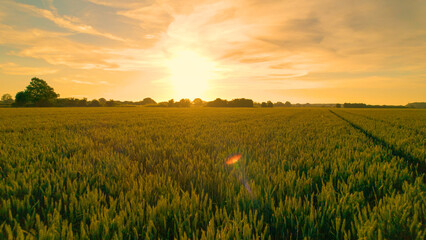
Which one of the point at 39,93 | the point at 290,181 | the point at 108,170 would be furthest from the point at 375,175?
the point at 39,93

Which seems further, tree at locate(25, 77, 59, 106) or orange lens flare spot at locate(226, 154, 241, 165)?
tree at locate(25, 77, 59, 106)

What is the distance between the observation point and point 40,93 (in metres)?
70.4

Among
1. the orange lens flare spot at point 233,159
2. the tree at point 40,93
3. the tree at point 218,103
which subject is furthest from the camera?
the tree at point 218,103

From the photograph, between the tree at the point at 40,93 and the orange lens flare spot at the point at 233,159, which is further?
the tree at the point at 40,93

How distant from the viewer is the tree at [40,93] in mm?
68000

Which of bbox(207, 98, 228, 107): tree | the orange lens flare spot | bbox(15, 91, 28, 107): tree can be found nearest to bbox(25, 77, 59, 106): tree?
bbox(15, 91, 28, 107): tree

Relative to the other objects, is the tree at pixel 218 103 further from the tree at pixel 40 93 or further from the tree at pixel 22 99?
the tree at pixel 22 99

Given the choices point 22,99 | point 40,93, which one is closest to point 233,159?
point 40,93

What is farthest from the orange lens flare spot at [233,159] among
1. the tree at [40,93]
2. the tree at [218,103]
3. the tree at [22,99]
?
the tree at [22,99]

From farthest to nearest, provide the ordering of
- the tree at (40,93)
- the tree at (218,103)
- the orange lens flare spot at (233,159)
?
the tree at (218,103) → the tree at (40,93) → the orange lens flare spot at (233,159)

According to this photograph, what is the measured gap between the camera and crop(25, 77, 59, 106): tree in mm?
68000

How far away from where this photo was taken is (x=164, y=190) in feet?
5.87

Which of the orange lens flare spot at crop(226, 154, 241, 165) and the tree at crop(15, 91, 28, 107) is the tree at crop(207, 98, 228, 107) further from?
the orange lens flare spot at crop(226, 154, 241, 165)

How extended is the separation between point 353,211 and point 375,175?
1117mm
